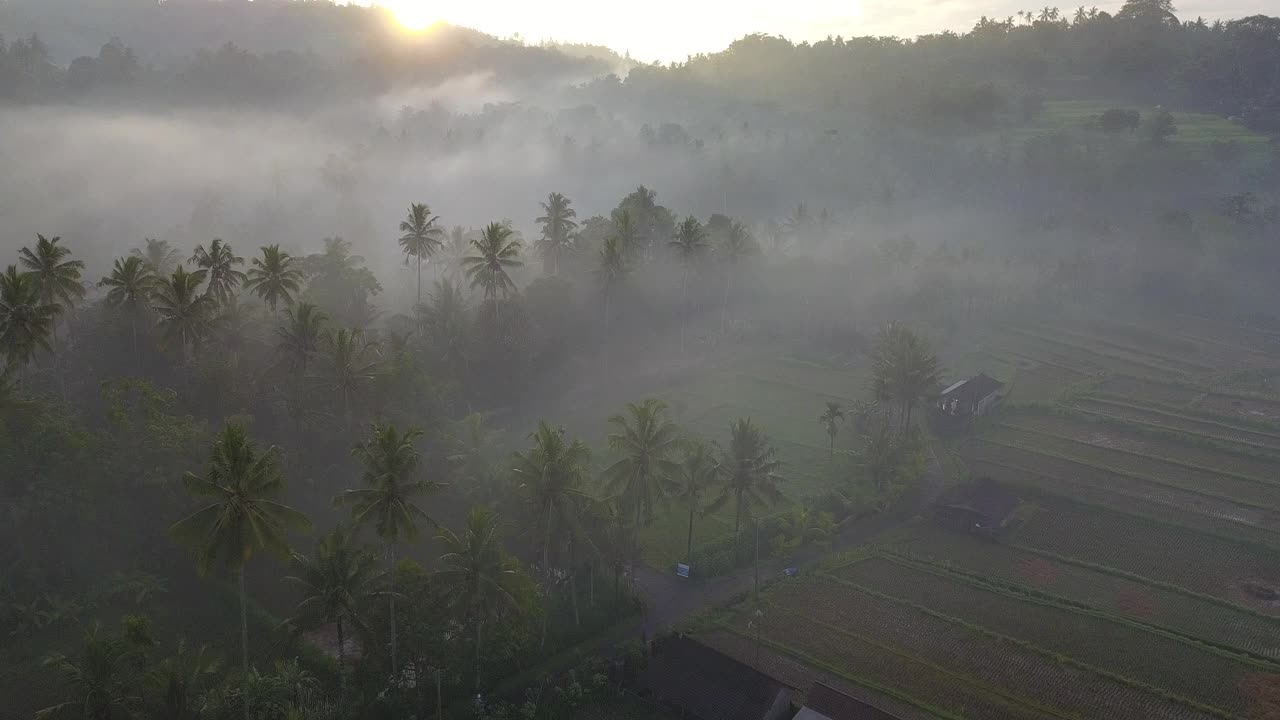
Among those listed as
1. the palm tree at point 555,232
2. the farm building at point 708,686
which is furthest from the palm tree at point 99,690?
the palm tree at point 555,232

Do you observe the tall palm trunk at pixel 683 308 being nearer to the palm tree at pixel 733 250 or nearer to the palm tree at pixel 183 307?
the palm tree at pixel 733 250

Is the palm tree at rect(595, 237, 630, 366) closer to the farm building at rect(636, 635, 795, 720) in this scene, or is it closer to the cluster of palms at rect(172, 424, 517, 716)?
the cluster of palms at rect(172, 424, 517, 716)

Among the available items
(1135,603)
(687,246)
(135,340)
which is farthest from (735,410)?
(135,340)

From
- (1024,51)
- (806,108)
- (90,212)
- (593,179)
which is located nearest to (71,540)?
(90,212)

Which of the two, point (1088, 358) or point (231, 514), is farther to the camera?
point (1088, 358)

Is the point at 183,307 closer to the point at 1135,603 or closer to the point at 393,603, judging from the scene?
the point at 393,603

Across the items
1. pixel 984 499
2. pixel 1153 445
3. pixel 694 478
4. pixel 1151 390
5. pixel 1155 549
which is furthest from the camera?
pixel 1151 390
